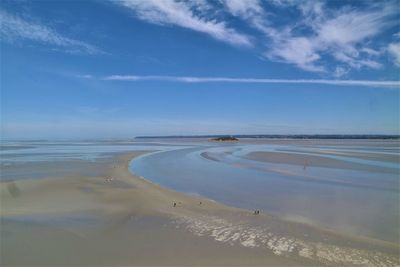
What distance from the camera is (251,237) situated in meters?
5.95

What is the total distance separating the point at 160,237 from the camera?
234 inches

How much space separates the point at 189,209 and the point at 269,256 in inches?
131

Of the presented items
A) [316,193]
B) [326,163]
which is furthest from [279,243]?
[326,163]

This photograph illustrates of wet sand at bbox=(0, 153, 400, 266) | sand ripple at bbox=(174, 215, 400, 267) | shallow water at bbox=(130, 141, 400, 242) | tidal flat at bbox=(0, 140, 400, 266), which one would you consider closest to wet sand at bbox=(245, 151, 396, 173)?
shallow water at bbox=(130, 141, 400, 242)

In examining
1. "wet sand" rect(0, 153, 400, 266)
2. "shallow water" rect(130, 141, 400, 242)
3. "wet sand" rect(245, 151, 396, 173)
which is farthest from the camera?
"wet sand" rect(245, 151, 396, 173)

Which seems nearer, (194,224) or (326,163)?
(194,224)

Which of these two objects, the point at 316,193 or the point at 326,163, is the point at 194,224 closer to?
the point at 316,193

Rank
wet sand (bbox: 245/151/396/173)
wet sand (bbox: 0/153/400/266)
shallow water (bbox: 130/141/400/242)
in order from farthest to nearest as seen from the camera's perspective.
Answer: wet sand (bbox: 245/151/396/173) → shallow water (bbox: 130/141/400/242) → wet sand (bbox: 0/153/400/266)

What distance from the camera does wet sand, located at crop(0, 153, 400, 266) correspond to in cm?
495

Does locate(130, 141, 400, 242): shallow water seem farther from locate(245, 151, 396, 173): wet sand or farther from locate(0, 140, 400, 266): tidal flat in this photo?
locate(245, 151, 396, 173): wet sand

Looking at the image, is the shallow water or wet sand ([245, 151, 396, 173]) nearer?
the shallow water

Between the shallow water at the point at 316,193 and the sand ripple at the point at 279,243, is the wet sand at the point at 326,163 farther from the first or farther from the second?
the sand ripple at the point at 279,243

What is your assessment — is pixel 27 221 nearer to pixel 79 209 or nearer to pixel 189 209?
pixel 79 209

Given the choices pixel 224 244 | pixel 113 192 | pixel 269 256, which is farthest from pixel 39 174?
pixel 269 256
